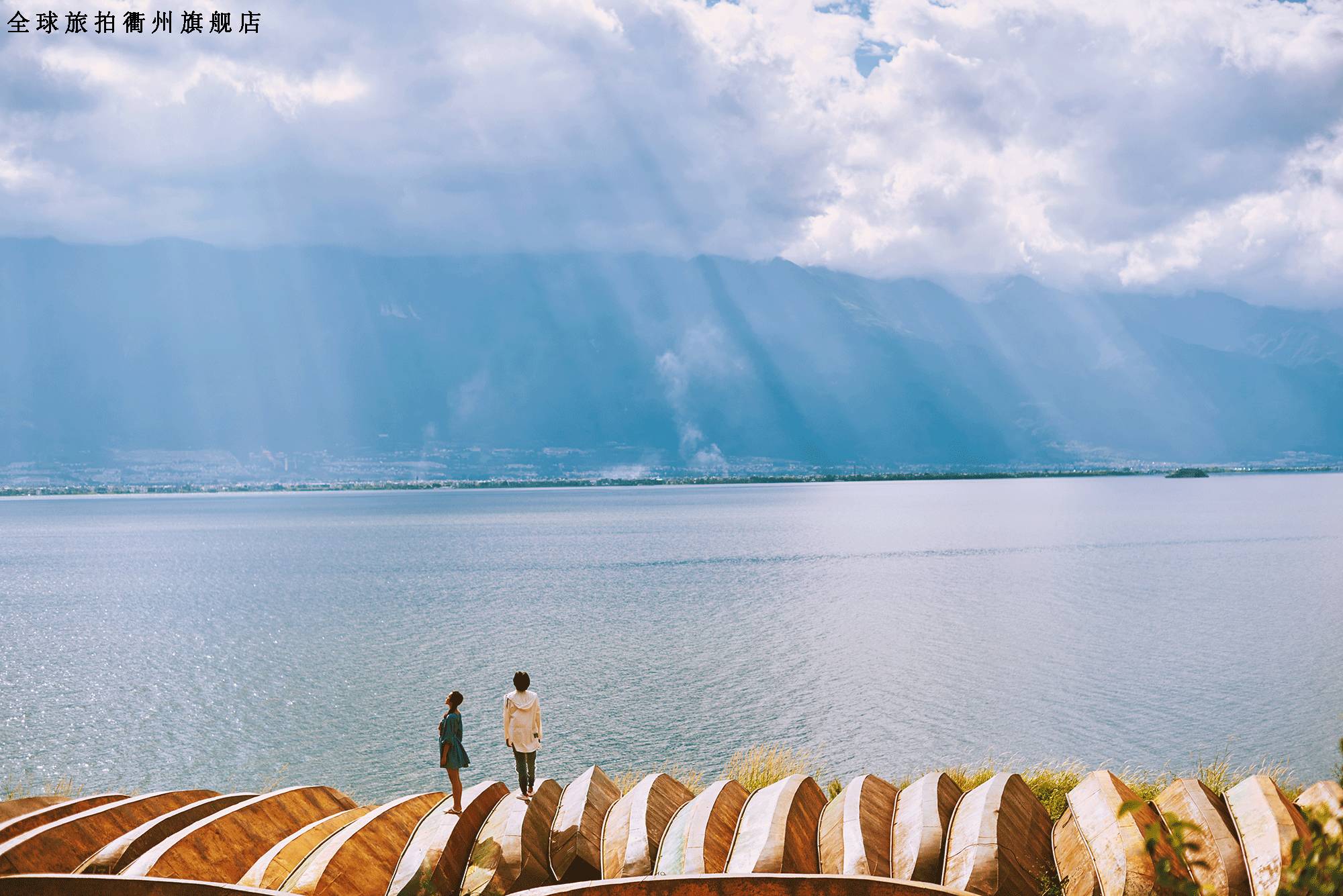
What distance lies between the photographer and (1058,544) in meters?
120

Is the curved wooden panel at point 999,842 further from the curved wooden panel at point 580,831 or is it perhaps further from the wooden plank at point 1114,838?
the curved wooden panel at point 580,831

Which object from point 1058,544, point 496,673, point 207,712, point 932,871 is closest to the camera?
point 932,871

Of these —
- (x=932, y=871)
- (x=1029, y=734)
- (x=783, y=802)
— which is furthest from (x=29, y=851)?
(x=1029, y=734)

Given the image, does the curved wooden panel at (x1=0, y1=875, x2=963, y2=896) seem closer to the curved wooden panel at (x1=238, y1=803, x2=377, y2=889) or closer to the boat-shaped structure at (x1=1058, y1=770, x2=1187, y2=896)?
the curved wooden panel at (x1=238, y1=803, x2=377, y2=889)

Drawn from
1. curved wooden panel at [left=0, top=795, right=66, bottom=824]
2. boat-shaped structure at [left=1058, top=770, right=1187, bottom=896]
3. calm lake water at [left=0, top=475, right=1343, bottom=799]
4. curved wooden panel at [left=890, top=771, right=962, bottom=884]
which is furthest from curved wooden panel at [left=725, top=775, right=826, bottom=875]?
calm lake water at [left=0, top=475, right=1343, bottom=799]

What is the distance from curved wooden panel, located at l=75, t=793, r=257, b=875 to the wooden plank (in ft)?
43.0

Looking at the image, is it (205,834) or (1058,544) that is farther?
(1058,544)

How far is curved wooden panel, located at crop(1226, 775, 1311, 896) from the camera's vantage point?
12805 mm

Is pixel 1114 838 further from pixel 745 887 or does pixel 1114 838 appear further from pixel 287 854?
pixel 287 854

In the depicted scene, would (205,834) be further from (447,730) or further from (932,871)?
(932,871)

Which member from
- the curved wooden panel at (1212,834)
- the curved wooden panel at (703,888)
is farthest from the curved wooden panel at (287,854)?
the curved wooden panel at (1212,834)

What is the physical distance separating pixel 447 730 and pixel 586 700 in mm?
26366

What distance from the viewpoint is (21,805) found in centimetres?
1820

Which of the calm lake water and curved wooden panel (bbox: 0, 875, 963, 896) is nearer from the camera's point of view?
curved wooden panel (bbox: 0, 875, 963, 896)
